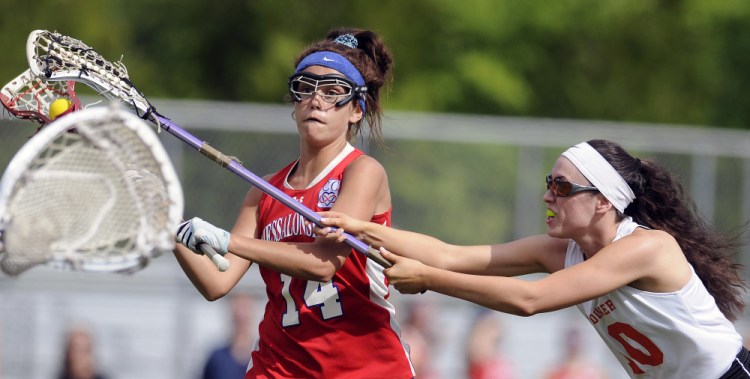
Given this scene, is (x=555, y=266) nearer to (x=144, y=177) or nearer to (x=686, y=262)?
(x=686, y=262)

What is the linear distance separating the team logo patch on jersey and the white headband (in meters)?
0.89

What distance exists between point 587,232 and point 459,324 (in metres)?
4.90

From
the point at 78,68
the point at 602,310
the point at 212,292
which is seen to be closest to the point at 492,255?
the point at 602,310

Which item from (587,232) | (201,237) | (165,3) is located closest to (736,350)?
(587,232)

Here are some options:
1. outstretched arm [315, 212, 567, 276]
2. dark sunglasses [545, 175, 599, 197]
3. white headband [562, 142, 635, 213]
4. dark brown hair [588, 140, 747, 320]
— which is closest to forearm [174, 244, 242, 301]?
outstretched arm [315, 212, 567, 276]

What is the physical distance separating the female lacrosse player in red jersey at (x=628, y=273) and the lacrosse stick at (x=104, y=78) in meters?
0.09

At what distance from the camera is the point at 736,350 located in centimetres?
464

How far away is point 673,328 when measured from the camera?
4559 millimetres

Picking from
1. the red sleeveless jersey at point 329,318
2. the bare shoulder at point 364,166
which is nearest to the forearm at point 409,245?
the red sleeveless jersey at point 329,318

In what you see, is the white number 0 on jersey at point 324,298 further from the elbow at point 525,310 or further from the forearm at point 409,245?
the elbow at point 525,310

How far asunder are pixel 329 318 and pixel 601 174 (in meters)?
1.17

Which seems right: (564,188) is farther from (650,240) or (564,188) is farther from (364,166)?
Result: (364,166)

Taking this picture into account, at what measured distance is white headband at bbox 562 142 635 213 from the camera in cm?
452

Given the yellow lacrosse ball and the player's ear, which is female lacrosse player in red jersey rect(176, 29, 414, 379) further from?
the yellow lacrosse ball
